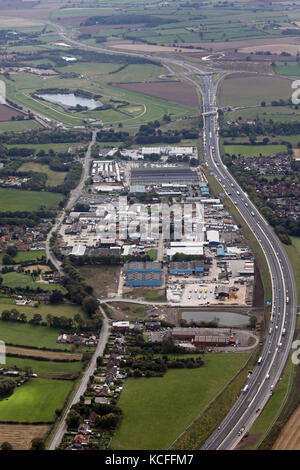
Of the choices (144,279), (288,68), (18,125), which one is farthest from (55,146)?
(288,68)

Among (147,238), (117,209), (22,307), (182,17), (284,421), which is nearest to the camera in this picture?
(284,421)

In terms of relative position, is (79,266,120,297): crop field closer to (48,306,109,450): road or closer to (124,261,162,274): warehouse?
(124,261,162,274): warehouse

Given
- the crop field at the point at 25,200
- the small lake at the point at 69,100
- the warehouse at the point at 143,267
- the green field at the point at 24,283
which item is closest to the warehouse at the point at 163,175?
the crop field at the point at 25,200

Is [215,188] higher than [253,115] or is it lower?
lower

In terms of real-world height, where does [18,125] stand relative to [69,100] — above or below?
below

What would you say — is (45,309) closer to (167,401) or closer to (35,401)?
(35,401)

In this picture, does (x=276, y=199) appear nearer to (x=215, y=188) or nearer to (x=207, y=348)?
(x=215, y=188)

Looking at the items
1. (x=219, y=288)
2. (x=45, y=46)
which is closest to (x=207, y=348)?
(x=219, y=288)
